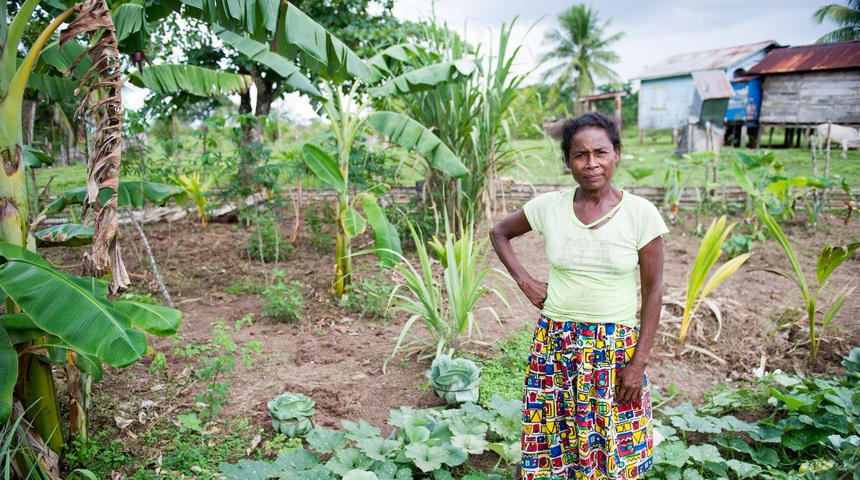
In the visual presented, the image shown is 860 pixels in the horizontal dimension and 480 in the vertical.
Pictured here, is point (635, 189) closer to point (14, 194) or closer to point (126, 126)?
point (126, 126)

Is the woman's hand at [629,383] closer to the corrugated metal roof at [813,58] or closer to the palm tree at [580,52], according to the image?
the corrugated metal roof at [813,58]

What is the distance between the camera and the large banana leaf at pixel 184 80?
4.08 m

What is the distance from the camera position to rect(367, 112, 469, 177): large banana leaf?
437 centimetres

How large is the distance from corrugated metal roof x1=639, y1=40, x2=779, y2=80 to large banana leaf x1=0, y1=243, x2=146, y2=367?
16.9 metres

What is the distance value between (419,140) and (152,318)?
107 inches

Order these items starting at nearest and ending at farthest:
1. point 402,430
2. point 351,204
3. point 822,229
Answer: point 402,430
point 351,204
point 822,229

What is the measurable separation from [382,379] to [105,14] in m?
2.35

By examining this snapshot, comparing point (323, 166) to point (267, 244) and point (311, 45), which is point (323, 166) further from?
point (267, 244)

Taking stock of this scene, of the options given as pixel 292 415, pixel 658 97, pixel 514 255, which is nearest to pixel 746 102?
pixel 658 97

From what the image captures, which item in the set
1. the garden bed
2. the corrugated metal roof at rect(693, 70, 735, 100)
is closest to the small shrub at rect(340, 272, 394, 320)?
the garden bed

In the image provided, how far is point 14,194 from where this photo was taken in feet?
7.18

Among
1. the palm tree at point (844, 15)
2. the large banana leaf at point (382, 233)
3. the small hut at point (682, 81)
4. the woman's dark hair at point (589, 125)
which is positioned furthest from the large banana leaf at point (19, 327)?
the palm tree at point (844, 15)

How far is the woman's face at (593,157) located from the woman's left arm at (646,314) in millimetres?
268

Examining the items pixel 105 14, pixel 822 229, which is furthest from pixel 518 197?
pixel 105 14
